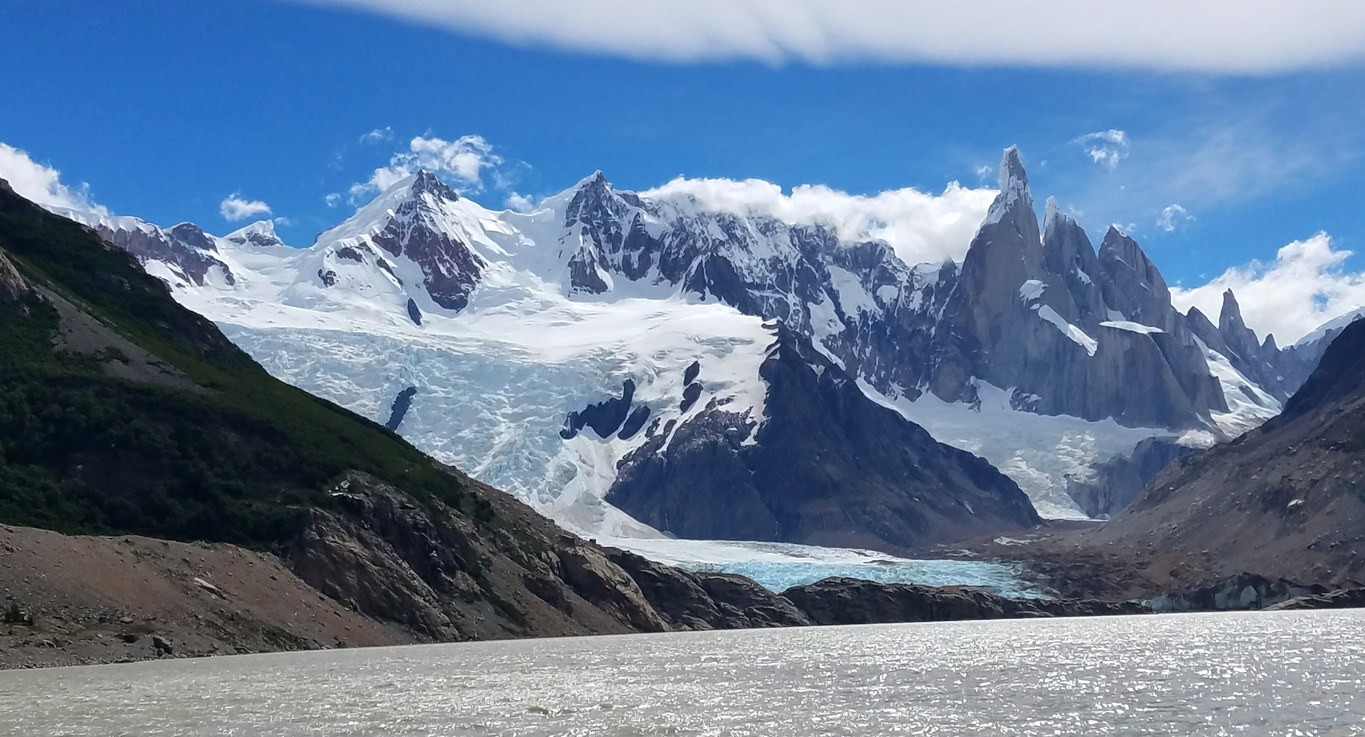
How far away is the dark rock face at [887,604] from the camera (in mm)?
185250

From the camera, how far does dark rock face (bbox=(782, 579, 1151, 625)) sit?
608 ft

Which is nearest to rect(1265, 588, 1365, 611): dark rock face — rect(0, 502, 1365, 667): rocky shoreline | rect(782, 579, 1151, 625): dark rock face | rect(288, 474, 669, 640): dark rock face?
rect(782, 579, 1151, 625): dark rock face

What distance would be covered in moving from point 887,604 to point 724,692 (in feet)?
397

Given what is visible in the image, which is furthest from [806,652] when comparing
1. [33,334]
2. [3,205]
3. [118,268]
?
[3,205]

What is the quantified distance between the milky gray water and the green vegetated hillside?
67.2ft

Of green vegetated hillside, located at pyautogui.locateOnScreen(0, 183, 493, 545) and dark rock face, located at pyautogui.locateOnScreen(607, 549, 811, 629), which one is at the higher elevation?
green vegetated hillside, located at pyautogui.locateOnScreen(0, 183, 493, 545)

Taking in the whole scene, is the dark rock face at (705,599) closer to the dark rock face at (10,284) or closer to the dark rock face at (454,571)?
the dark rock face at (454,571)

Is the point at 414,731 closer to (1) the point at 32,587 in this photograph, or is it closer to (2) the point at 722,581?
(1) the point at 32,587

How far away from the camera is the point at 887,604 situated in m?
189

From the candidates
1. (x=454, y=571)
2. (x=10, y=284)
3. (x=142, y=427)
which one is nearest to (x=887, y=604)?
(x=454, y=571)

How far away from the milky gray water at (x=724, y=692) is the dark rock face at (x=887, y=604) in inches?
3087

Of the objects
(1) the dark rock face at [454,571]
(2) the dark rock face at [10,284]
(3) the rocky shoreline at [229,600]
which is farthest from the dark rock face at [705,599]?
(2) the dark rock face at [10,284]

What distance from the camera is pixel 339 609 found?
110 metres

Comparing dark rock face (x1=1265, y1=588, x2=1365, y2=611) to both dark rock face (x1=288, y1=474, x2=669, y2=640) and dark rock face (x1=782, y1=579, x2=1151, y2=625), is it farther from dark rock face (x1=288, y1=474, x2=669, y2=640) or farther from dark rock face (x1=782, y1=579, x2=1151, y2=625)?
dark rock face (x1=288, y1=474, x2=669, y2=640)
